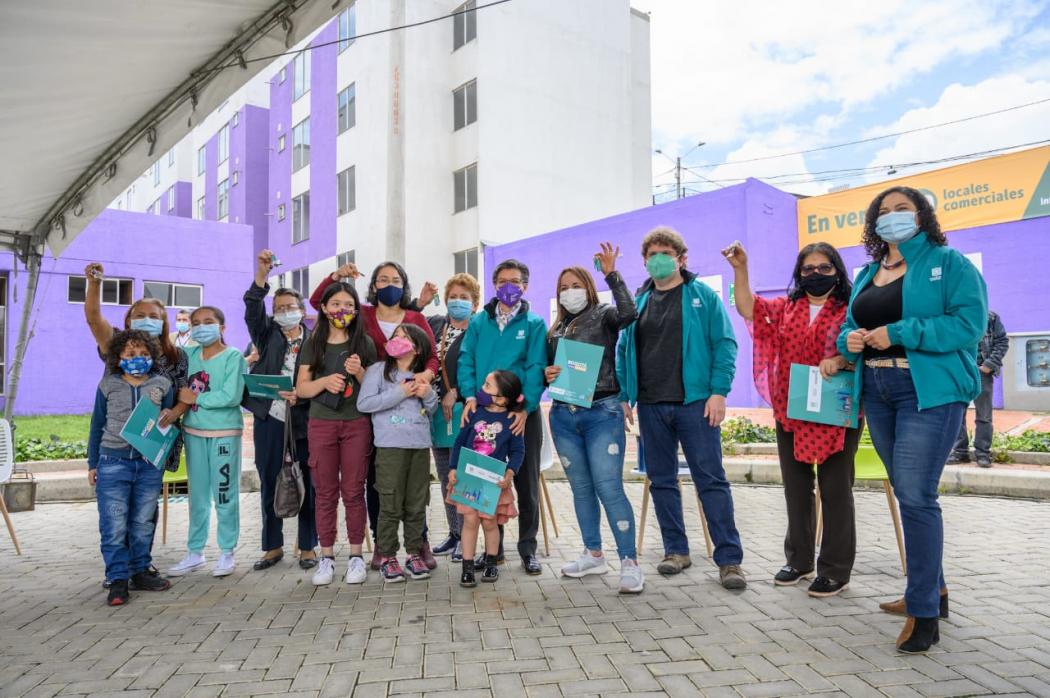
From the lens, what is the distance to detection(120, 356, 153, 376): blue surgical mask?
15.0ft

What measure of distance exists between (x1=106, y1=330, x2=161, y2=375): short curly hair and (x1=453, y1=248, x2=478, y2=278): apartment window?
58.7 ft

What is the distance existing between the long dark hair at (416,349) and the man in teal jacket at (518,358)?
252 mm

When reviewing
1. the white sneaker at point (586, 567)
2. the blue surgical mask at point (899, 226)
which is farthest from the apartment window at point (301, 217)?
the blue surgical mask at point (899, 226)

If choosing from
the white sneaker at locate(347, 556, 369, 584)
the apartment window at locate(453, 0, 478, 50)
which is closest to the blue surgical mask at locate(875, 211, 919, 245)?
the white sneaker at locate(347, 556, 369, 584)

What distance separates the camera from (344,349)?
15.5ft

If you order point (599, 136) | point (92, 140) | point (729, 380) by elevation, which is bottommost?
point (729, 380)

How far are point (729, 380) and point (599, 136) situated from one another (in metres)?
22.6

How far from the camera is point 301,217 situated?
27.3m

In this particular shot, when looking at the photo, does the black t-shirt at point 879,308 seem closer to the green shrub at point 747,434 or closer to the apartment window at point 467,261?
the green shrub at point 747,434

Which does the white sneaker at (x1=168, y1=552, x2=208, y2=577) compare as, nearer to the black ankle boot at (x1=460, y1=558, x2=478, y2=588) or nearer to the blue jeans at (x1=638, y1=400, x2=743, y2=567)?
the black ankle boot at (x1=460, y1=558, x2=478, y2=588)

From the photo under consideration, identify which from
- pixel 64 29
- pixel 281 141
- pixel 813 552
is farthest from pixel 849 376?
pixel 281 141

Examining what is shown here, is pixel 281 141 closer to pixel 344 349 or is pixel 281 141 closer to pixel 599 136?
pixel 599 136

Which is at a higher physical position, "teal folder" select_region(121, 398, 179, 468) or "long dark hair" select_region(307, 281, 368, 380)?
"long dark hair" select_region(307, 281, 368, 380)

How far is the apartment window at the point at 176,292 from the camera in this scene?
21312 mm
